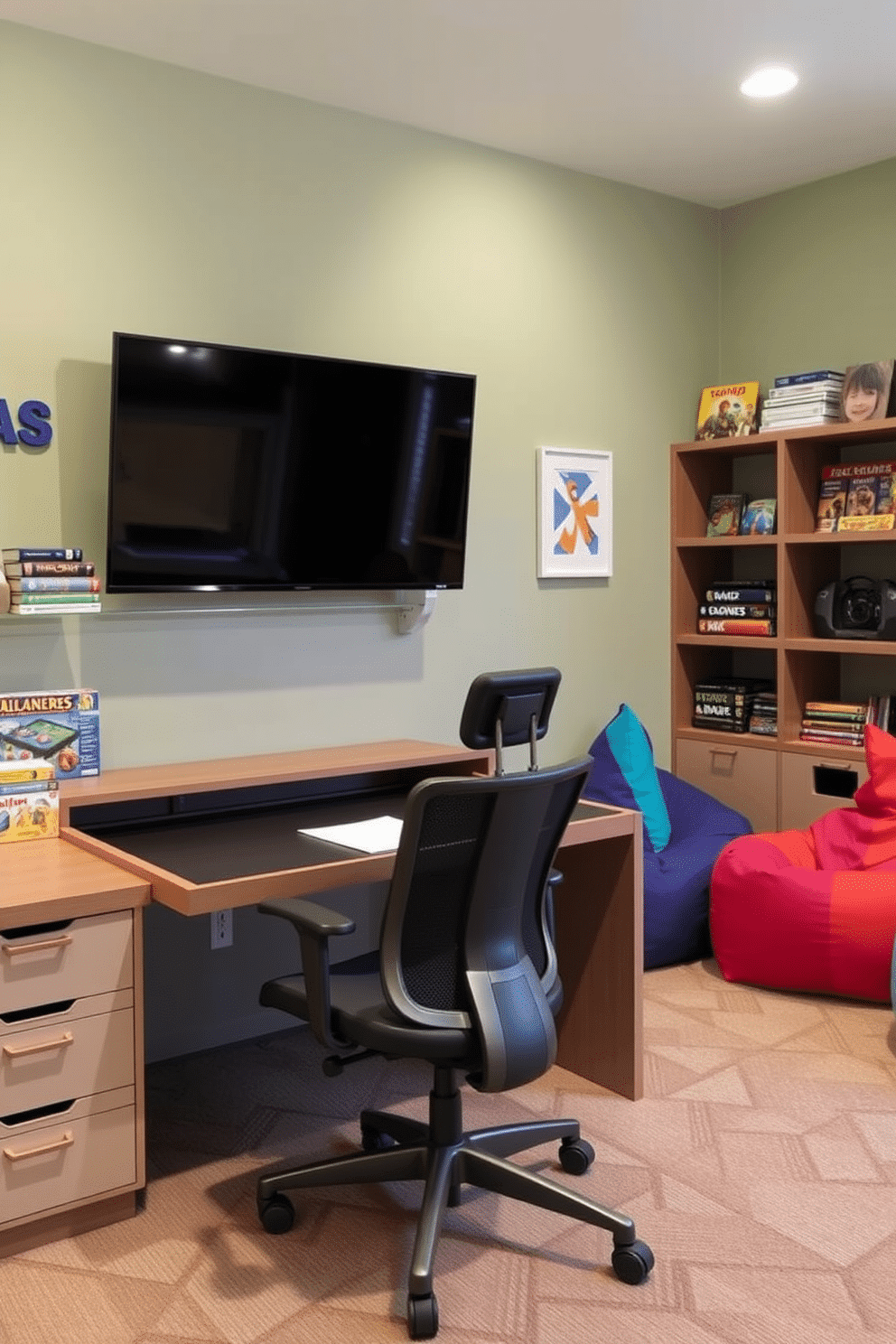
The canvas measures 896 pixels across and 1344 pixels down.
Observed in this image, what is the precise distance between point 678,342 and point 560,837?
2800 mm

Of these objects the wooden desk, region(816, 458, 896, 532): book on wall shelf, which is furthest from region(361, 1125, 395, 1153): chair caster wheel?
region(816, 458, 896, 532): book on wall shelf

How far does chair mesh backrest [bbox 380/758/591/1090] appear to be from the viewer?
2088 mm

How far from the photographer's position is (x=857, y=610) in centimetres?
412

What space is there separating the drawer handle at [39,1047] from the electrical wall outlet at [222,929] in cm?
102

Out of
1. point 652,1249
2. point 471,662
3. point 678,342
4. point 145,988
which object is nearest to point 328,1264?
point 652,1249

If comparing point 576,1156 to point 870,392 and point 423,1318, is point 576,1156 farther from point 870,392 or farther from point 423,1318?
point 870,392

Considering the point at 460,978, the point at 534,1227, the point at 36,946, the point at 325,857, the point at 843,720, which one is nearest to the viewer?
the point at 460,978

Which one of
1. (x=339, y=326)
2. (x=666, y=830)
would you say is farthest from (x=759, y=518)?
(x=339, y=326)

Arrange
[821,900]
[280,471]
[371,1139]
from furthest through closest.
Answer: [821,900]
[280,471]
[371,1139]

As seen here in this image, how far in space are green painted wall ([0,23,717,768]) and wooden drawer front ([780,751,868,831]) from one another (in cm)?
56

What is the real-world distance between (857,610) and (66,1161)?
2996mm

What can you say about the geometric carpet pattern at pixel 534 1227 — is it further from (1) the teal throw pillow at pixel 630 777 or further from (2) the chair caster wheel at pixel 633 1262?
(1) the teal throw pillow at pixel 630 777

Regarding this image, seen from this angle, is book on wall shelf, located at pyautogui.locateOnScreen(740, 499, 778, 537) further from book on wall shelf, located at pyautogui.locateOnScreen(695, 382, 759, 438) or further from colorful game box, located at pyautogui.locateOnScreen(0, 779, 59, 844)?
colorful game box, located at pyautogui.locateOnScreen(0, 779, 59, 844)

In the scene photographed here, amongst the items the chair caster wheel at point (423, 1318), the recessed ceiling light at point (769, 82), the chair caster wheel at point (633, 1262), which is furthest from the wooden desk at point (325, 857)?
A: the recessed ceiling light at point (769, 82)
